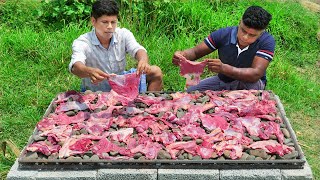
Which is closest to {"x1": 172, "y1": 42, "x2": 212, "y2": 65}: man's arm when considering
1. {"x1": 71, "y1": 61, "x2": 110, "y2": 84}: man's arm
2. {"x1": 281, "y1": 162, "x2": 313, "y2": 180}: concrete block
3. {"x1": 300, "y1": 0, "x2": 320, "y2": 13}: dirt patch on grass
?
{"x1": 71, "y1": 61, "x2": 110, "y2": 84}: man's arm

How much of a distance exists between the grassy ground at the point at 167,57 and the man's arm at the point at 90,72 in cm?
94

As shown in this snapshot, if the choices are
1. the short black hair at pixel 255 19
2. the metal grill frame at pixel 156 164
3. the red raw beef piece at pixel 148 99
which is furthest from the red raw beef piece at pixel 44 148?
the short black hair at pixel 255 19

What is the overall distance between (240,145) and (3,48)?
3733mm

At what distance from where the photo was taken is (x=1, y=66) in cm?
572

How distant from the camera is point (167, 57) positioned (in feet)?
18.8

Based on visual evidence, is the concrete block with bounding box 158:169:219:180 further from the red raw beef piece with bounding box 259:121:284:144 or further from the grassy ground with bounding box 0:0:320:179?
the grassy ground with bounding box 0:0:320:179

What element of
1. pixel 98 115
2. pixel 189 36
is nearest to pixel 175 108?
pixel 98 115

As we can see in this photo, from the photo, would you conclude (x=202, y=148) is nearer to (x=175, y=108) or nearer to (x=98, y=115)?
(x=175, y=108)

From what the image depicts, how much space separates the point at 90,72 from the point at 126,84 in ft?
1.08

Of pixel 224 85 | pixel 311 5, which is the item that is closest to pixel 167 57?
pixel 224 85

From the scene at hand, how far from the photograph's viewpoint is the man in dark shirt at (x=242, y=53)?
428cm

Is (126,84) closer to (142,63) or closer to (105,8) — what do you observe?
(142,63)

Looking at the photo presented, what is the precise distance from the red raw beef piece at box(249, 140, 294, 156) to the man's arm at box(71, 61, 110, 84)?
1327mm

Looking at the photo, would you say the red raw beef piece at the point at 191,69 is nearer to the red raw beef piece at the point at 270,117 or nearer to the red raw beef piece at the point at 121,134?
the red raw beef piece at the point at 270,117
